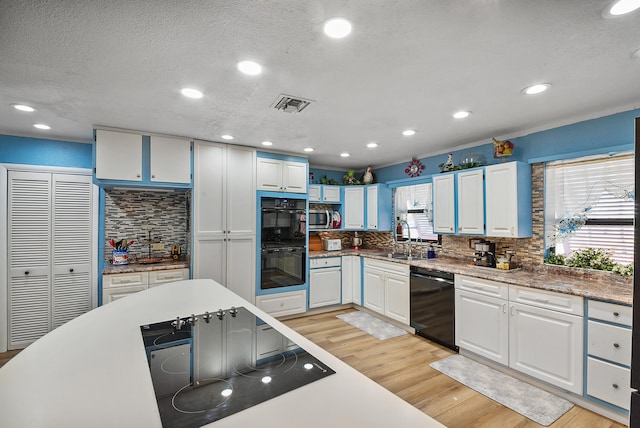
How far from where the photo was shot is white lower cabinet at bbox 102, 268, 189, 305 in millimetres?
3061

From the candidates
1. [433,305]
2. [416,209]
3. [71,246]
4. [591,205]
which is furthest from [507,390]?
[71,246]

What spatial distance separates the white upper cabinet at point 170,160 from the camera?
321cm

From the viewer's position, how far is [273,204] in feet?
12.9

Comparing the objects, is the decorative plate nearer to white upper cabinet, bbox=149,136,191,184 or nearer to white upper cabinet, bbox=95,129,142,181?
white upper cabinet, bbox=149,136,191,184

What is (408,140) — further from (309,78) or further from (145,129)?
(145,129)

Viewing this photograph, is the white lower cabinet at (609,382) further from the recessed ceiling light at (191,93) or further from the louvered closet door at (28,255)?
the louvered closet door at (28,255)

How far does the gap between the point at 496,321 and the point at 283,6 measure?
9.89 feet

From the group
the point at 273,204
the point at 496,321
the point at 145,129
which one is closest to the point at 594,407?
the point at 496,321

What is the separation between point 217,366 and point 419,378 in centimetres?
214

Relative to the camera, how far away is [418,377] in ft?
8.61

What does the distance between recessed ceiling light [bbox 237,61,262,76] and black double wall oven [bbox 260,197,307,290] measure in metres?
2.15

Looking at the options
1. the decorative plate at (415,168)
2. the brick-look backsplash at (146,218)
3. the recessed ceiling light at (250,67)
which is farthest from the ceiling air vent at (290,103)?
the decorative plate at (415,168)


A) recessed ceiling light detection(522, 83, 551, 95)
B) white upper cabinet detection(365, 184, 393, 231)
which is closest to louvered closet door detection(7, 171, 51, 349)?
white upper cabinet detection(365, 184, 393, 231)

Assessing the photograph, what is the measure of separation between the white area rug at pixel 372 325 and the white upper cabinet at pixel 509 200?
167cm
